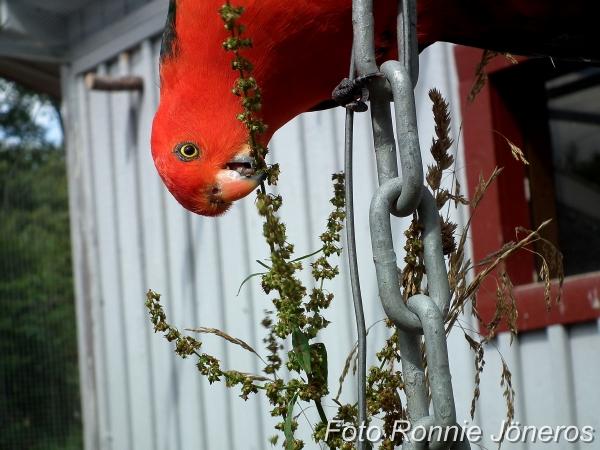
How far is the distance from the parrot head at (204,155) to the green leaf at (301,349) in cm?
60

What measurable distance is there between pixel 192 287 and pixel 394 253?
2784mm

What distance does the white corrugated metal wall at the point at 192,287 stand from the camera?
2.36 m

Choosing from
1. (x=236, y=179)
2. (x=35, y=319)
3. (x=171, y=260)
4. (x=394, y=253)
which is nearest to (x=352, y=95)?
(x=394, y=253)

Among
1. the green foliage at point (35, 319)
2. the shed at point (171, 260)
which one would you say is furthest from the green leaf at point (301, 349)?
the green foliage at point (35, 319)

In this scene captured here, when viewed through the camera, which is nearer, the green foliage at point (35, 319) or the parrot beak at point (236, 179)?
the parrot beak at point (236, 179)

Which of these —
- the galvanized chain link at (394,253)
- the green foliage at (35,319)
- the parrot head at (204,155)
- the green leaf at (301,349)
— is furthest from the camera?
the green foliage at (35,319)

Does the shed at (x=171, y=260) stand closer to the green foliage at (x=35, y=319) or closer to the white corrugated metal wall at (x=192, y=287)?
the white corrugated metal wall at (x=192, y=287)

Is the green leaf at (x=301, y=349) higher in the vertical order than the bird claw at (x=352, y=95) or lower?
Result: lower

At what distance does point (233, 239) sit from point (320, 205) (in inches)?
20.0

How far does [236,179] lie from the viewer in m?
1.41

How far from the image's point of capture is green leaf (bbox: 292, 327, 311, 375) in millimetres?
809

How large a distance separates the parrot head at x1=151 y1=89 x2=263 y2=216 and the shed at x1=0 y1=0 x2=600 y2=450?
1240 mm

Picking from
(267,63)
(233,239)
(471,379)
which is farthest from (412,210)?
(233,239)

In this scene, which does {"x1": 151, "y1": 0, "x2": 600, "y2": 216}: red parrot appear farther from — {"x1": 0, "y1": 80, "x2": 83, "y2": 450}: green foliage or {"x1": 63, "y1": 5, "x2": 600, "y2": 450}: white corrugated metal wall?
{"x1": 0, "y1": 80, "x2": 83, "y2": 450}: green foliage
